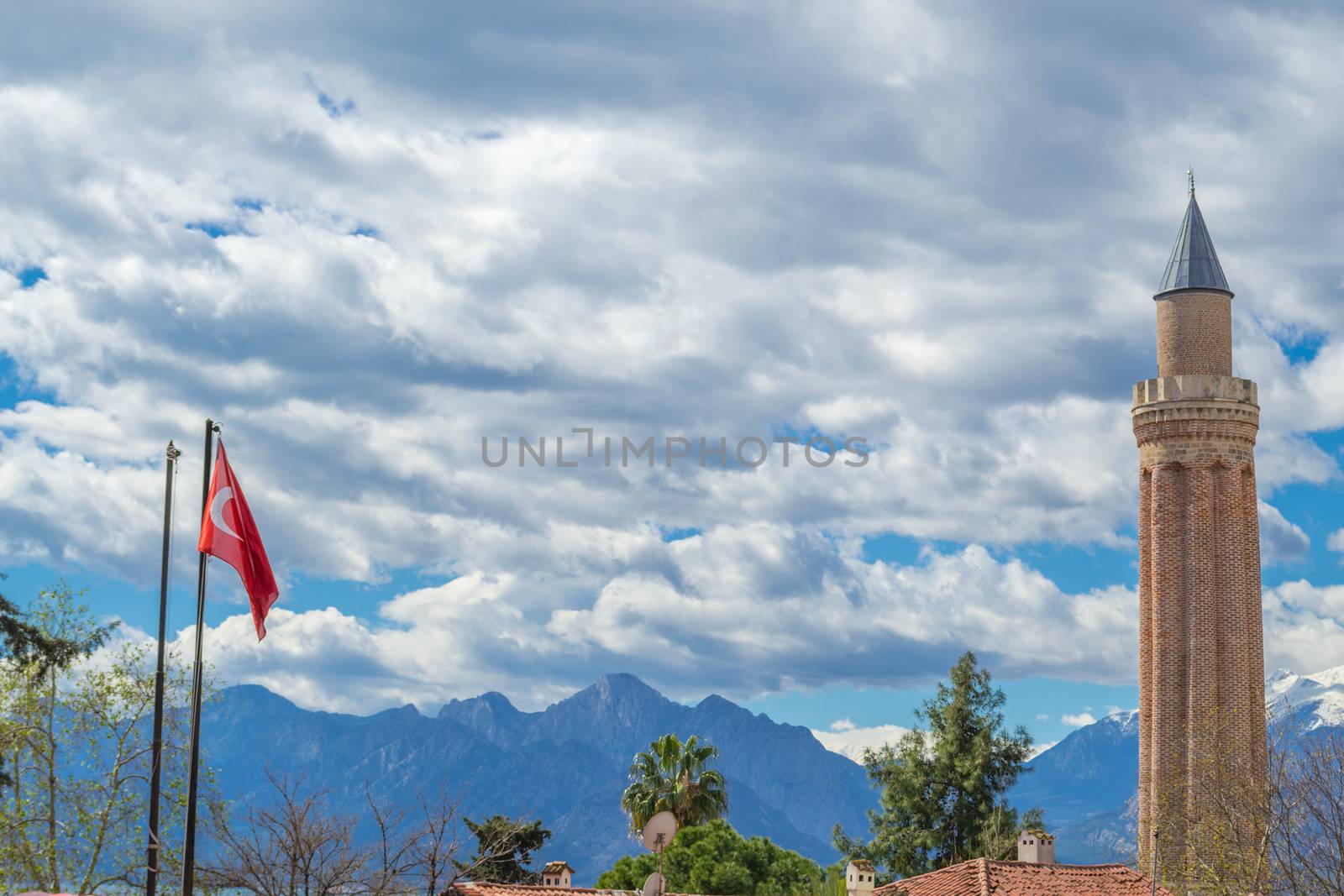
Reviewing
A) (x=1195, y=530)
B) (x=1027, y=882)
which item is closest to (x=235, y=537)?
(x=1027, y=882)

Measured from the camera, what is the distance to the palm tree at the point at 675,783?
61.7 meters

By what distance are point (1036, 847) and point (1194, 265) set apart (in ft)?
82.3

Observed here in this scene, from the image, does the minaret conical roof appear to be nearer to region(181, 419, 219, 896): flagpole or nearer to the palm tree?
the palm tree

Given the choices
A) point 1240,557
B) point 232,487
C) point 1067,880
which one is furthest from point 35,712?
point 1240,557

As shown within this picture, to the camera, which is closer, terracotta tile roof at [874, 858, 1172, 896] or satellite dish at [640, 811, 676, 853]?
satellite dish at [640, 811, 676, 853]

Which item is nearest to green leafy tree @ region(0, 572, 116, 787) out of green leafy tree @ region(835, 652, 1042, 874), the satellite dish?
the satellite dish

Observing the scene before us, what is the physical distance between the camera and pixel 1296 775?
5244 cm

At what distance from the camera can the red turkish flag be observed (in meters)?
25.1

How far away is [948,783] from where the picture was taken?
66.6 meters

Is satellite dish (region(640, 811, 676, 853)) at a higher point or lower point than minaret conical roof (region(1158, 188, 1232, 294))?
lower

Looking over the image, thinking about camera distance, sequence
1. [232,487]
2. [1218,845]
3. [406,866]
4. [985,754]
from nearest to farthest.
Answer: [232,487] → [406,866] → [1218,845] → [985,754]

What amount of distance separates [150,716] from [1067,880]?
958 inches

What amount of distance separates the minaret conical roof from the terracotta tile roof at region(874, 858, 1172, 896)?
25060 millimetres

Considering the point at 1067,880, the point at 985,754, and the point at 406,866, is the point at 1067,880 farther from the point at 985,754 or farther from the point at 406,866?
the point at 985,754
